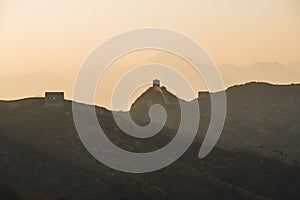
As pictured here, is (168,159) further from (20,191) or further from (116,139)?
(20,191)

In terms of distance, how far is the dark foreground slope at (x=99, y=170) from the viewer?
97.7m

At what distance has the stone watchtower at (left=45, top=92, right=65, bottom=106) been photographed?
454ft

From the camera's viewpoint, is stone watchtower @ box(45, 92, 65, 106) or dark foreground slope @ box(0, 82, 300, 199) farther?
stone watchtower @ box(45, 92, 65, 106)

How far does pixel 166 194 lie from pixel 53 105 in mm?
52946

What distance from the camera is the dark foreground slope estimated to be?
9769 centimetres

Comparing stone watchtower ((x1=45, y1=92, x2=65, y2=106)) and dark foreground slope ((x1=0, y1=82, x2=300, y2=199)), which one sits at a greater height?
stone watchtower ((x1=45, y1=92, x2=65, y2=106))

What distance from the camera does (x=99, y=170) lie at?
348 ft

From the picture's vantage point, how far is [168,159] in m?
120

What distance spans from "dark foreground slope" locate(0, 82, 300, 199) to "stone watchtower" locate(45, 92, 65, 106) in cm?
247

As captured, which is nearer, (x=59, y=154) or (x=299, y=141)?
(x=59, y=154)

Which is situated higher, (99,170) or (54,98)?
(54,98)

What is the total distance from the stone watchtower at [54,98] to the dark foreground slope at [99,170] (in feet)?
8.09

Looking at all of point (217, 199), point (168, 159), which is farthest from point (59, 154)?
point (217, 199)

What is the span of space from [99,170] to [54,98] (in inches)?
1563
